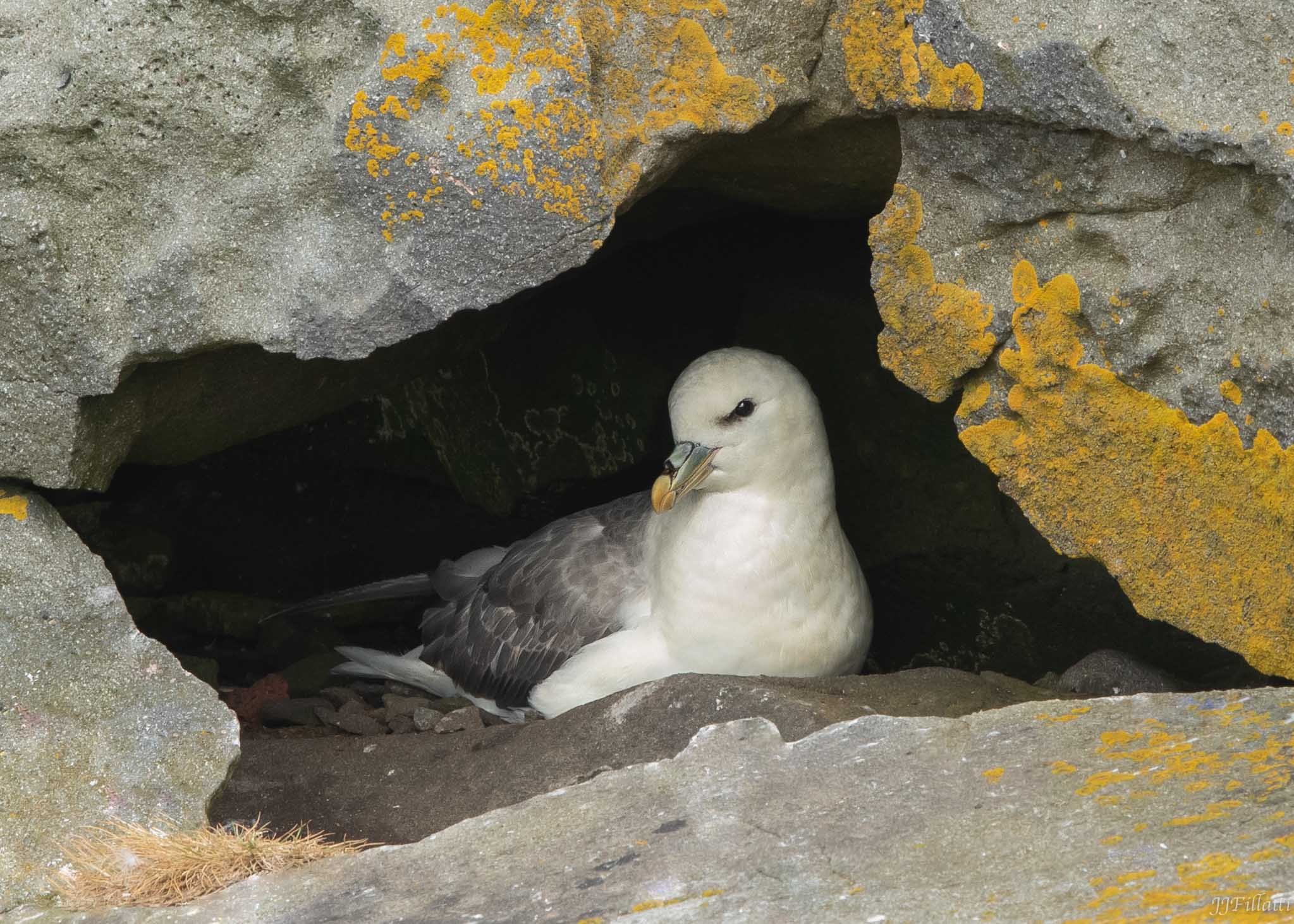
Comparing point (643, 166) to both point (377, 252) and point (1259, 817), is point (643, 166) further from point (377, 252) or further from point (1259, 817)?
point (1259, 817)

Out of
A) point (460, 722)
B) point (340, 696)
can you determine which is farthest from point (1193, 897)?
point (340, 696)

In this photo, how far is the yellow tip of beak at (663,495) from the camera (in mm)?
3340

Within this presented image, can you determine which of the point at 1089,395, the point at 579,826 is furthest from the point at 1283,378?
the point at 579,826

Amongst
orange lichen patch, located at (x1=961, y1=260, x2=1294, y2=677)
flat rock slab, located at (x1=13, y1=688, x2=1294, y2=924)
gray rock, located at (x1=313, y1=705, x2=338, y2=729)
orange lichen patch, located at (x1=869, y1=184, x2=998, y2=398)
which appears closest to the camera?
flat rock slab, located at (x1=13, y1=688, x2=1294, y2=924)

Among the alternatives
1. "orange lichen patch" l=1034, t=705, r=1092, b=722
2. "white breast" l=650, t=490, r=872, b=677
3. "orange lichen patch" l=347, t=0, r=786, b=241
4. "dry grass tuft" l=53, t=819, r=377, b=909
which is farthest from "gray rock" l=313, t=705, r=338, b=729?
"orange lichen patch" l=1034, t=705, r=1092, b=722

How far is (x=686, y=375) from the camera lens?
3578 mm

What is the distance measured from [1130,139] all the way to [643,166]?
3.10ft

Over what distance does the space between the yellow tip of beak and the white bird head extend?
0.05 metres

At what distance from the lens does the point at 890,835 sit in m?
2.01

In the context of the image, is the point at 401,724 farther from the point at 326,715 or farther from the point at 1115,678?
the point at 1115,678

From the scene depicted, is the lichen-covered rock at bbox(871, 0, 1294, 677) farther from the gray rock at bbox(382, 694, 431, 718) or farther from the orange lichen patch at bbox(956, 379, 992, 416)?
the gray rock at bbox(382, 694, 431, 718)

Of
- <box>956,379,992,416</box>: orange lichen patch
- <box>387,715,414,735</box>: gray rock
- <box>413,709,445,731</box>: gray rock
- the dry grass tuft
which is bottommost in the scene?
<box>387,715,414,735</box>: gray rock

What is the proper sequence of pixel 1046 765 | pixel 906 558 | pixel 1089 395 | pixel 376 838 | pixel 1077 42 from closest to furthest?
pixel 1046 765
pixel 1077 42
pixel 1089 395
pixel 376 838
pixel 906 558

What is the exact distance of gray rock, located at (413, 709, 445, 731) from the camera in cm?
374
